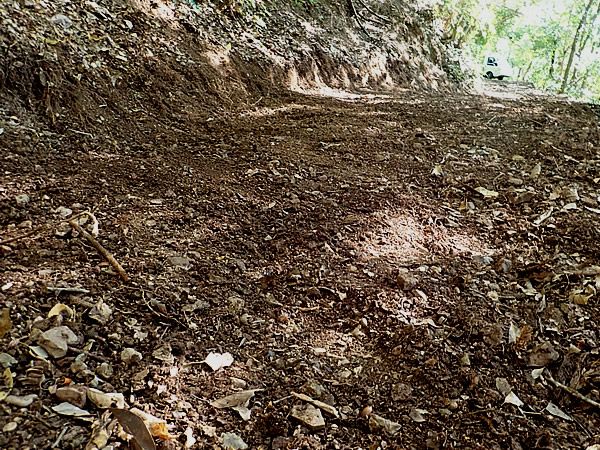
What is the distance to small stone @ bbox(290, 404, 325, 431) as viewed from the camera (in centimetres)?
136

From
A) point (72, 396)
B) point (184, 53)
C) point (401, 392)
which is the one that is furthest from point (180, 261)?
point (184, 53)

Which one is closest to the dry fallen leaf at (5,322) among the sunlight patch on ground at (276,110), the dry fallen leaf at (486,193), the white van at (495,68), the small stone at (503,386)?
the small stone at (503,386)

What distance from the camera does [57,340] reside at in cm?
145

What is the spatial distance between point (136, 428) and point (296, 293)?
851 millimetres

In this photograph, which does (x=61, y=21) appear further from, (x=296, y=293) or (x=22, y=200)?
(x=296, y=293)

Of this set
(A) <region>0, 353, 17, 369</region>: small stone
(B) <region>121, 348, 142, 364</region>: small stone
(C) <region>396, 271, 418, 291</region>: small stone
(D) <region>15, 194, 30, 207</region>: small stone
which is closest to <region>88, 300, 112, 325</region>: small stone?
(B) <region>121, 348, 142, 364</region>: small stone

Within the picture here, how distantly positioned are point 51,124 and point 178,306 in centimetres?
172

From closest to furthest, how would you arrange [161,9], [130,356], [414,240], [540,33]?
1. [130,356]
2. [414,240]
3. [161,9]
4. [540,33]

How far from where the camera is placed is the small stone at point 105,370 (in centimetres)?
140

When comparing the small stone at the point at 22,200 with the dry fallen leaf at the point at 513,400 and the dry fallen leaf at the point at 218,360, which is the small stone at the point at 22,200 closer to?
the dry fallen leaf at the point at 218,360

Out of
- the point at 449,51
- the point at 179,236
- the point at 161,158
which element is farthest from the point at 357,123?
the point at 449,51

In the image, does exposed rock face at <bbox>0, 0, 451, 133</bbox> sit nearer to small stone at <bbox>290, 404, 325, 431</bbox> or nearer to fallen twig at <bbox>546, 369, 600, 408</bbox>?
small stone at <bbox>290, 404, 325, 431</bbox>

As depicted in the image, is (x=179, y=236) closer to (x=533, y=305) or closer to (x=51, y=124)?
(x=51, y=124)

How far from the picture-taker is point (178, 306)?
69.5 inches
